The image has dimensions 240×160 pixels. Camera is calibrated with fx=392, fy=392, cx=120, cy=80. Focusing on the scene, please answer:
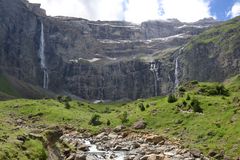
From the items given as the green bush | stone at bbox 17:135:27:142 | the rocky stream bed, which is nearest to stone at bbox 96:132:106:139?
the rocky stream bed

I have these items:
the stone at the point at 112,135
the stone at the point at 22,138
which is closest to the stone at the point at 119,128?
the stone at the point at 112,135

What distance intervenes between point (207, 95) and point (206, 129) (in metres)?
34.5

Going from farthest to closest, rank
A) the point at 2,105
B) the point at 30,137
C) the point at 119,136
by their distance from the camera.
Answer: the point at 2,105 < the point at 119,136 < the point at 30,137

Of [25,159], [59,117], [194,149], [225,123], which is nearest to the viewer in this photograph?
[25,159]

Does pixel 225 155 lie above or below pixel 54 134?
below

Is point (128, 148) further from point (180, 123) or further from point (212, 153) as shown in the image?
point (180, 123)

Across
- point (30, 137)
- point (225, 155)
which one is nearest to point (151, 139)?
point (225, 155)

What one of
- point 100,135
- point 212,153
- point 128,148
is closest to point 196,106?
point 100,135

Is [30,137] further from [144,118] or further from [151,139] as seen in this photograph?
[144,118]

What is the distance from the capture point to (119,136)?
87.1 m

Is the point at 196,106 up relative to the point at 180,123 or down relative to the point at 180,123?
up

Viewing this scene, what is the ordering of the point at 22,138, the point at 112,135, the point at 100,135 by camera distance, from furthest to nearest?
the point at 100,135 → the point at 112,135 → the point at 22,138

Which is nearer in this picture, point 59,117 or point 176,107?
point 176,107

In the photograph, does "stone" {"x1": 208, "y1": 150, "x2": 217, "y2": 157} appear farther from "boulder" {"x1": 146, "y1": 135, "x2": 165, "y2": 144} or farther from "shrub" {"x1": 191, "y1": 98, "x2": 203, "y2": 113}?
"shrub" {"x1": 191, "y1": 98, "x2": 203, "y2": 113}
